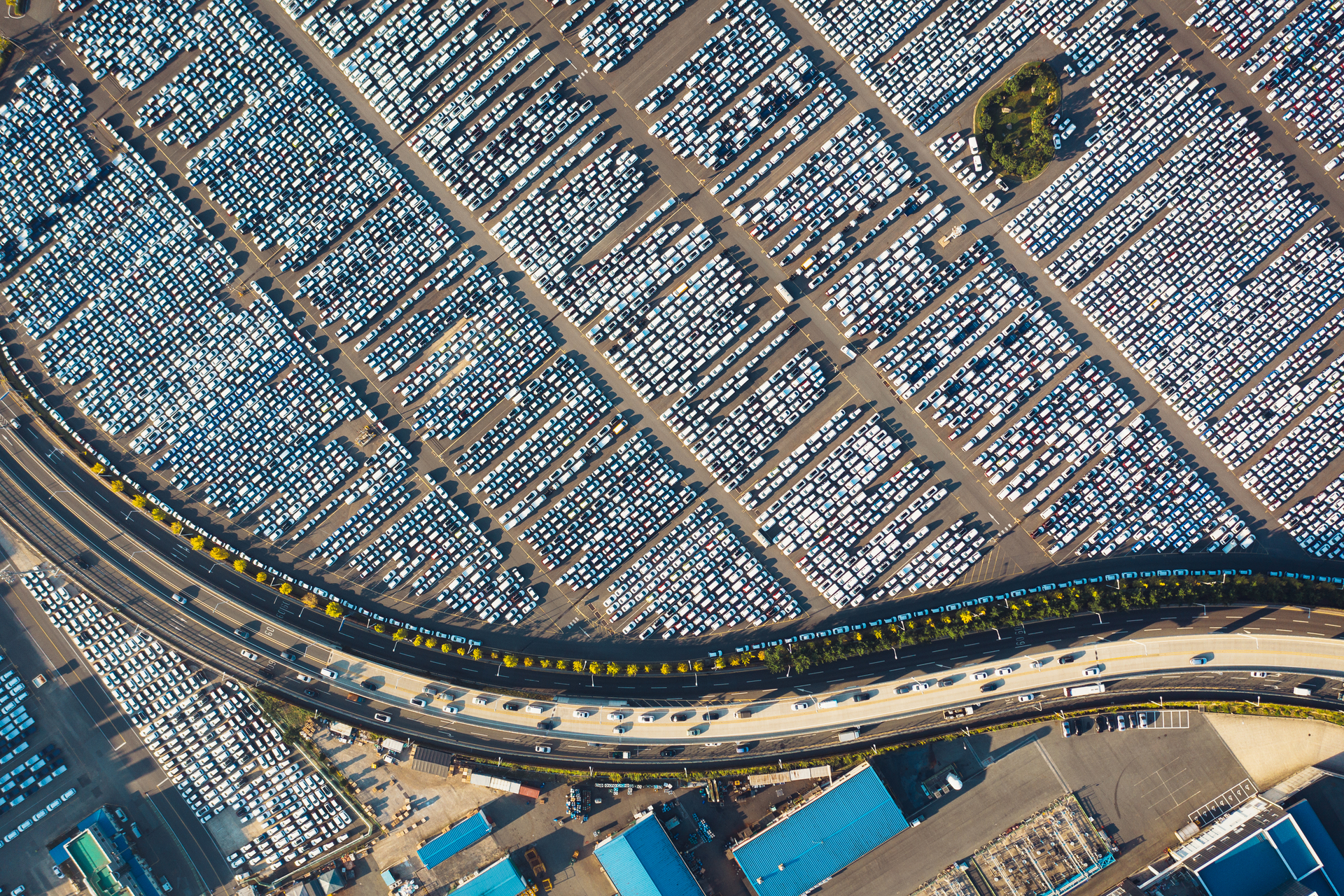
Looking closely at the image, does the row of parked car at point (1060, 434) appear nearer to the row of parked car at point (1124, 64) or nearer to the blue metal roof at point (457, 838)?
the row of parked car at point (1124, 64)

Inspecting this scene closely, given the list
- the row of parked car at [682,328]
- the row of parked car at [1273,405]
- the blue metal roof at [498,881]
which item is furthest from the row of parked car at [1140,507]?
the blue metal roof at [498,881]

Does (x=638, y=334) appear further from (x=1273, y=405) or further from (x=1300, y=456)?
(x=1300, y=456)

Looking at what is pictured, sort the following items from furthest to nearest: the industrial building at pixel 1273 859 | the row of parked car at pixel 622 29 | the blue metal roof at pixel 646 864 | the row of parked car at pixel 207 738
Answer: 1. the row of parked car at pixel 622 29
2. the row of parked car at pixel 207 738
3. the blue metal roof at pixel 646 864
4. the industrial building at pixel 1273 859

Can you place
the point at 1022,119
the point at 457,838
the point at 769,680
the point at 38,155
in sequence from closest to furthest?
the point at 457,838, the point at 769,680, the point at 38,155, the point at 1022,119

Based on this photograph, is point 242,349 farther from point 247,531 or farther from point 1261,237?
point 1261,237

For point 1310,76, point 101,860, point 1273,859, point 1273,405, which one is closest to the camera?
point 1273,859

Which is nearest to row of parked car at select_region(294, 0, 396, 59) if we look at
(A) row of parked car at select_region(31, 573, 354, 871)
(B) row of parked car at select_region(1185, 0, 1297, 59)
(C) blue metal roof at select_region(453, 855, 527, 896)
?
(A) row of parked car at select_region(31, 573, 354, 871)

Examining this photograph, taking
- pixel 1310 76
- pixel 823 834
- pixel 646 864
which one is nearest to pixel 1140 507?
pixel 823 834
